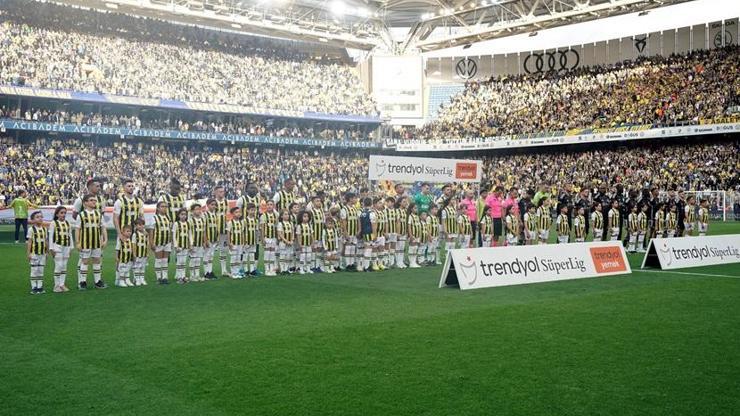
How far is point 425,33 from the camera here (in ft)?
180

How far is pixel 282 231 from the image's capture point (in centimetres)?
1449

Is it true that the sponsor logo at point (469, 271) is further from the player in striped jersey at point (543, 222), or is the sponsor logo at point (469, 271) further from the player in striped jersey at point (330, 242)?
the player in striped jersey at point (543, 222)

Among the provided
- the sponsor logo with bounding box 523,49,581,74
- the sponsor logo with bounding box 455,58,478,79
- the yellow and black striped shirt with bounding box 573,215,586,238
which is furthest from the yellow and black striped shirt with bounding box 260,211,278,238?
the sponsor logo with bounding box 455,58,478,79

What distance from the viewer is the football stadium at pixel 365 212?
643cm

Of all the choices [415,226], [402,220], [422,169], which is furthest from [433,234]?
[422,169]

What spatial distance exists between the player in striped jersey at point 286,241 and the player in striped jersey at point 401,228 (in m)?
2.66

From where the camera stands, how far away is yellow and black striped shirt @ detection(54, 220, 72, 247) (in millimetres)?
11711

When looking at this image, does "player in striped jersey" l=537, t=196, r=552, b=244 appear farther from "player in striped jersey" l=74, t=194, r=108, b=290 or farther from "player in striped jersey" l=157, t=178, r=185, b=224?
"player in striped jersey" l=74, t=194, r=108, b=290

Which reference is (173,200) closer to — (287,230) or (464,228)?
(287,230)

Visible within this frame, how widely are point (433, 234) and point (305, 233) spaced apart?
3.61 metres

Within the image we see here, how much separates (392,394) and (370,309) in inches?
172

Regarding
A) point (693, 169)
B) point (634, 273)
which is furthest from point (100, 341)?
point (693, 169)

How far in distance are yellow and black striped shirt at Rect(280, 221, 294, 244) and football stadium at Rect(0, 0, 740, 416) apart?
0.04 metres

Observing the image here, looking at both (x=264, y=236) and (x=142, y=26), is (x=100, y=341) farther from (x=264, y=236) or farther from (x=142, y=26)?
(x=142, y=26)
